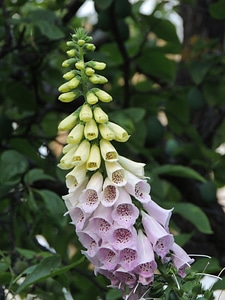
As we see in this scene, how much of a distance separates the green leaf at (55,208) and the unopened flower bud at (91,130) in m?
0.87

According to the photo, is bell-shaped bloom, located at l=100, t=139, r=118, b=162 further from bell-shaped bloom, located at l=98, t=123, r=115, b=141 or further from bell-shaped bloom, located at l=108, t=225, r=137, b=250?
bell-shaped bloom, located at l=108, t=225, r=137, b=250

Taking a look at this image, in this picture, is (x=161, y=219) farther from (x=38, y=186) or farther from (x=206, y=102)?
(x=206, y=102)

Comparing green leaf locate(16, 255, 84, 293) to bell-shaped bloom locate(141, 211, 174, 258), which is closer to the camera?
bell-shaped bloom locate(141, 211, 174, 258)

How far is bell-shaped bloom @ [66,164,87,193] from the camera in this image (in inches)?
54.5

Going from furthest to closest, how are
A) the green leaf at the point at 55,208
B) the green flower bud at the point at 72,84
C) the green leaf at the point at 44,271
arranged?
1. the green leaf at the point at 55,208
2. the green leaf at the point at 44,271
3. the green flower bud at the point at 72,84

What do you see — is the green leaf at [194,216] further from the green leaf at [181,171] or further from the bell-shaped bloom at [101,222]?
the bell-shaped bloom at [101,222]

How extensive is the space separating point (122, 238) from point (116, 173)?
0.39 ft

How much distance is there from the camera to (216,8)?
2.85m

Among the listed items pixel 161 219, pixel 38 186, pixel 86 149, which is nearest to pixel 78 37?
pixel 86 149

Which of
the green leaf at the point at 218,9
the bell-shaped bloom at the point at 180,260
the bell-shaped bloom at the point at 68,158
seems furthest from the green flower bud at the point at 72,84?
the green leaf at the point at 218,9

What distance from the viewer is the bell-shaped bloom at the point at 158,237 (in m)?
1.34

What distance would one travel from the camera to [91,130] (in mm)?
1382

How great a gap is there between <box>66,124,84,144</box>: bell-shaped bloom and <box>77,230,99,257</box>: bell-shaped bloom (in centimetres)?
16

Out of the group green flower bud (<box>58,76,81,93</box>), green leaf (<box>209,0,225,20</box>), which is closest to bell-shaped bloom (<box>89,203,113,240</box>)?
green flower bud (<box>58,76,81,93</box>)
